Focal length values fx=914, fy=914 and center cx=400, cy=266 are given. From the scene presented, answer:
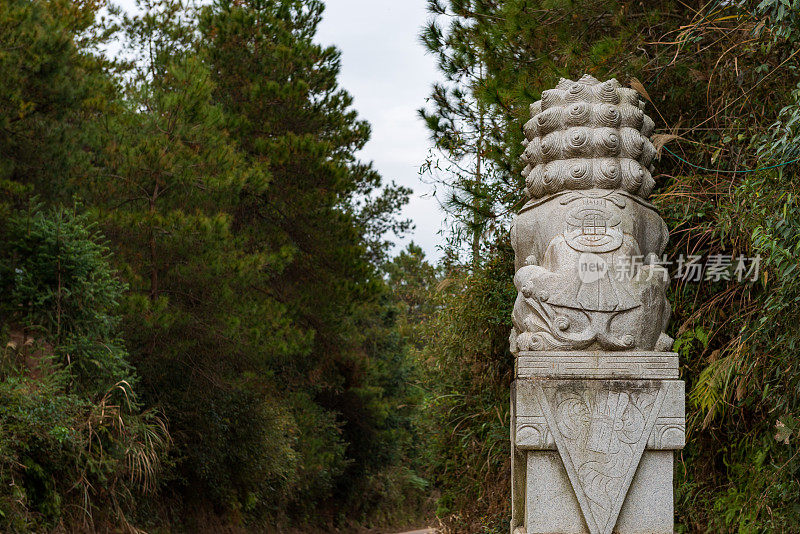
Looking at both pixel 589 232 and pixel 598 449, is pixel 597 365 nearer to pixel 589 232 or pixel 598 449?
pixel 598 449

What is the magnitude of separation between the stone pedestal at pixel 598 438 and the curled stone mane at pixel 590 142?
115cm

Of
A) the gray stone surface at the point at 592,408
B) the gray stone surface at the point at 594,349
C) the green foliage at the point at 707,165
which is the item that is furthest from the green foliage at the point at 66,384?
the gray stone surface at the point at 592,408

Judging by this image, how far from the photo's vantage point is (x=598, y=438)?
16.1ft

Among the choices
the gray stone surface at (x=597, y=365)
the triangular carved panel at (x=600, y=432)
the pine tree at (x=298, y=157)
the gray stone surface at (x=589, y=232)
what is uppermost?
the pine tree at (x=298, y=157)

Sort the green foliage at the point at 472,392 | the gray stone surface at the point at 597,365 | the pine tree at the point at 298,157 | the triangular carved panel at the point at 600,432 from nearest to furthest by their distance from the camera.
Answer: the triangular carved panel at the point at 600,432 < the gray stone surface at the point at 597,365 < the green foliage at the point at 472,392 < the pine tree at the point at 298,157

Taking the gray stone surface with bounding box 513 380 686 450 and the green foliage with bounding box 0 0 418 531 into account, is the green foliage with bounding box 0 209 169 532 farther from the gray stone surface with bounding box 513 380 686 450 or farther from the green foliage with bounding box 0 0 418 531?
the gray stone surface with bounding box 513 380 686 450

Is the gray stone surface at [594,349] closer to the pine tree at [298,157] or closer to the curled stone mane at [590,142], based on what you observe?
the curled stone mane at [590,142]

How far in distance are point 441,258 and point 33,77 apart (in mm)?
5013

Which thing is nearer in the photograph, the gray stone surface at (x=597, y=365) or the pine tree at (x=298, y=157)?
the gray stone surface at (x=597, y=365)

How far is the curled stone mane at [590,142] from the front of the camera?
555cm

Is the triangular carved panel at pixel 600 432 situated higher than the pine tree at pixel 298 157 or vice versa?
the pine tree at pixel 298 157

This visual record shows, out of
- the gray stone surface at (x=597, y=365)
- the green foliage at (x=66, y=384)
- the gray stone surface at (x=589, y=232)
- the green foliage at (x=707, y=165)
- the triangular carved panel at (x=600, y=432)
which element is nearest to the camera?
the triangular carved panel at (x=600, y=432)

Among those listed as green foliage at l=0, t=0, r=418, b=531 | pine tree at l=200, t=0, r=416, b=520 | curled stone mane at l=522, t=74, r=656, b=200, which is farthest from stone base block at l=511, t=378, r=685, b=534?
pine tree at l=200, t=0, r=416, b=520

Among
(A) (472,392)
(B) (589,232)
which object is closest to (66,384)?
(A) (472,392)
